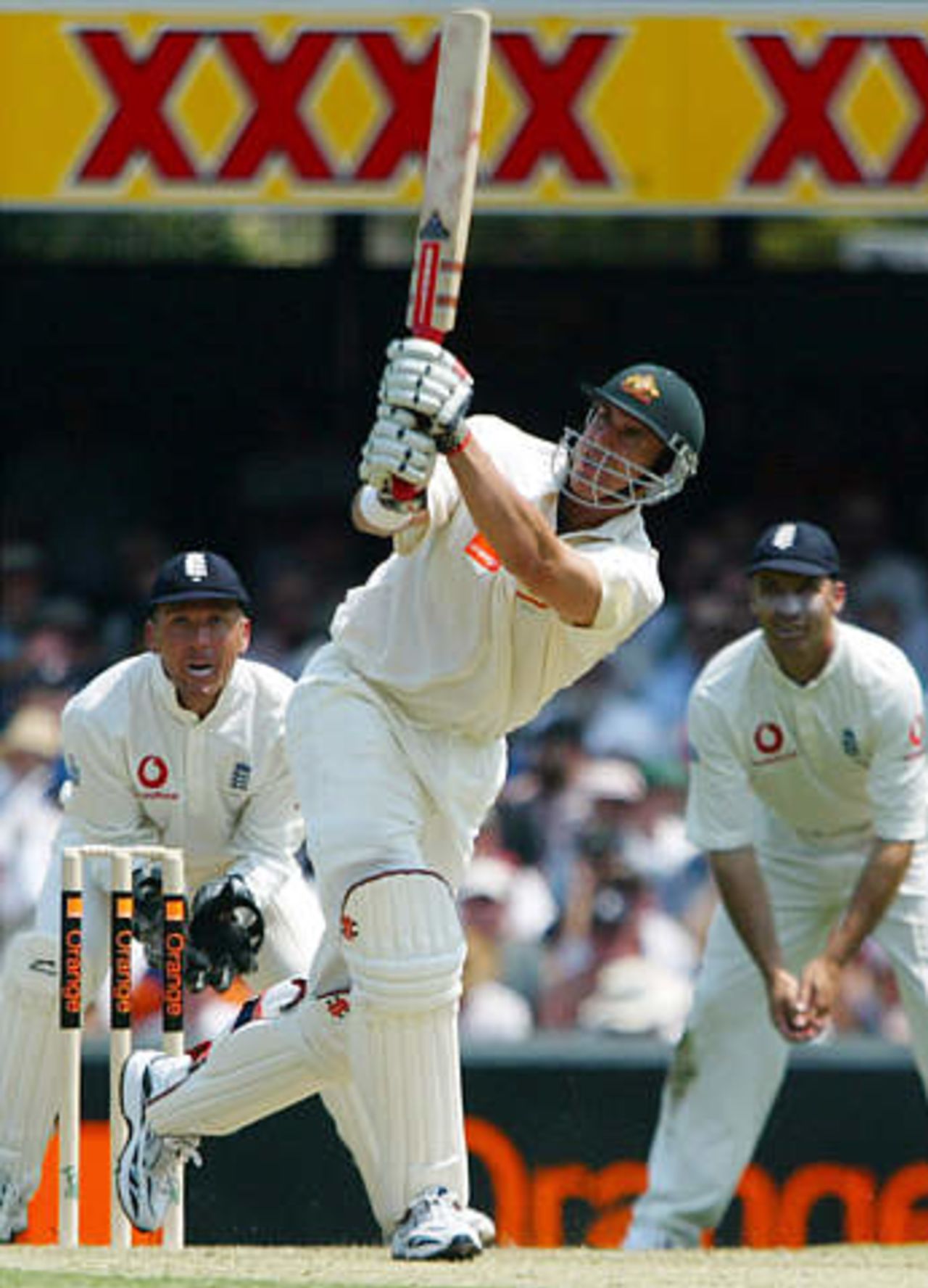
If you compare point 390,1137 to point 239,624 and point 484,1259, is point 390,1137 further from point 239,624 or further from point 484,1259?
point 239,624

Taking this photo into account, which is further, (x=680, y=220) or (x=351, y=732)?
(x=680, y=220)

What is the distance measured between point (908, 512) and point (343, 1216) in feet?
15.6

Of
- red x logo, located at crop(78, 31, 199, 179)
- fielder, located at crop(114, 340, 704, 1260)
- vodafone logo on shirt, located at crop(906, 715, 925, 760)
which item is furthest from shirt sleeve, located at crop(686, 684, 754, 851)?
red x logo, located at crop(78, 31, 199, 179)

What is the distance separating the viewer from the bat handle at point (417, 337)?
5.22 meters

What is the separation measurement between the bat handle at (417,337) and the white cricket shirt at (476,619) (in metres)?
0.19

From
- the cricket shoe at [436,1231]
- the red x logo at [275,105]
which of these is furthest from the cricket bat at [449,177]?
the red x logo at [275,105]

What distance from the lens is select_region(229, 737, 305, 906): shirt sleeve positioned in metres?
6.89

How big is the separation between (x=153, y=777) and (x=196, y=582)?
50 cm

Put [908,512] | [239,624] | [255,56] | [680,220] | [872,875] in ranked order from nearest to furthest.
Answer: [239,624]
[872,875]
[255,56]
[908,512]
[680,220]

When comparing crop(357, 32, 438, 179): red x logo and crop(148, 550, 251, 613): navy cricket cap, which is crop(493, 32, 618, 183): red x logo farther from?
crop(148, 550, 251, 613): navy cricket cap

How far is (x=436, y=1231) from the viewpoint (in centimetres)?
537

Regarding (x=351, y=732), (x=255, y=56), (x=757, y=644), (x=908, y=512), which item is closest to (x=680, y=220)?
(x=908, y=512)

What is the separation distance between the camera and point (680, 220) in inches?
497

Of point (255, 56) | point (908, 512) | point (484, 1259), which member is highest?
point (255, 56)
